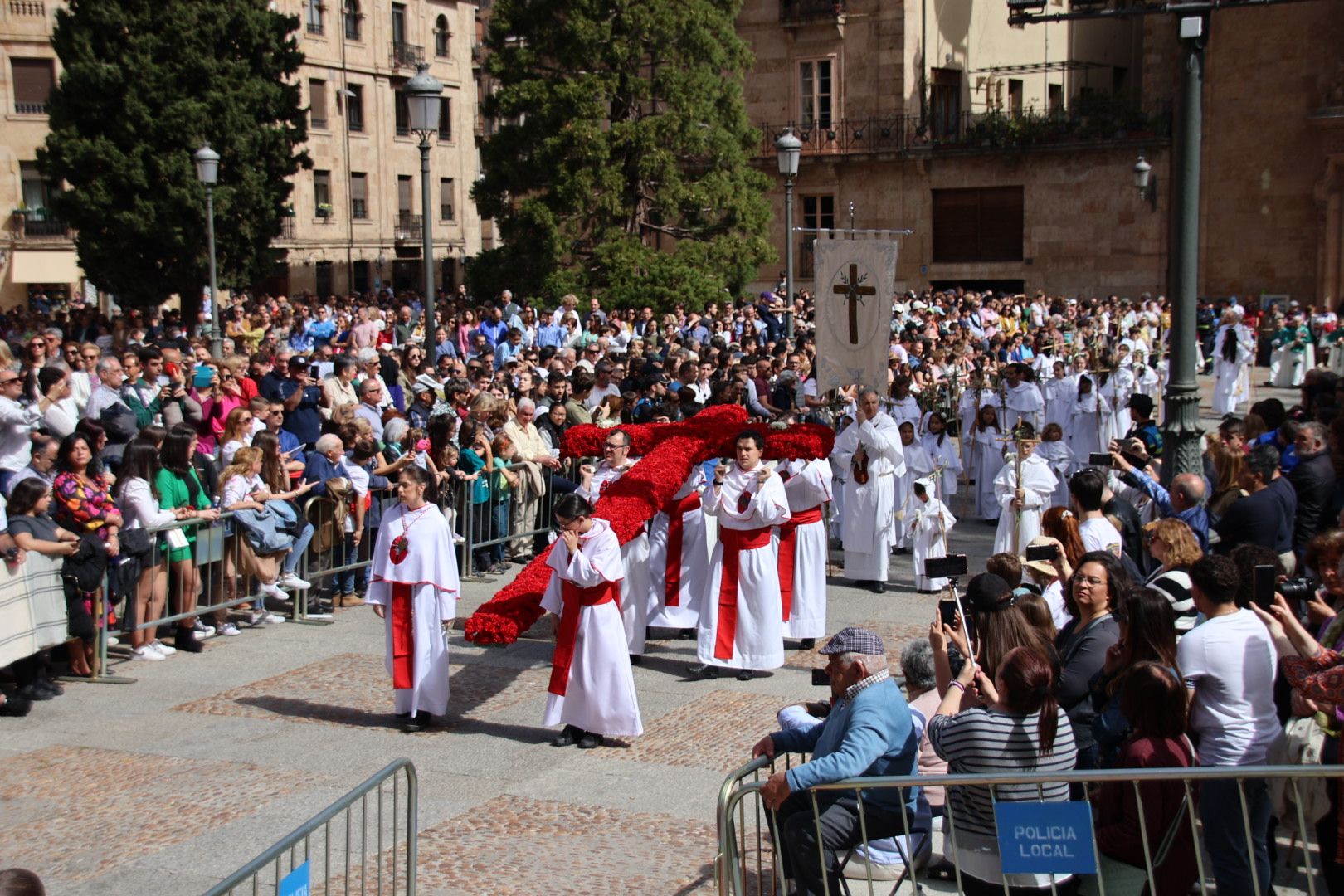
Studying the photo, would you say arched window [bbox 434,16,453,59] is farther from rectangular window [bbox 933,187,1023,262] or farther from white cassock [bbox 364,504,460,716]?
white cassock [bbox 364,504,460,716]

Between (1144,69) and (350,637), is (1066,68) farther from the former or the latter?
(350,637)

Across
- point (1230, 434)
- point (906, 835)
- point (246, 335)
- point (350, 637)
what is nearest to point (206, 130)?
point (246, 335)

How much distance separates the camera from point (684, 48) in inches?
1140

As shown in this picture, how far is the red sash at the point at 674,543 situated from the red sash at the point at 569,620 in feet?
7.97

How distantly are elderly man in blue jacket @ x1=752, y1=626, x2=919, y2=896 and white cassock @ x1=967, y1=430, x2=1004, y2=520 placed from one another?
36.8ft

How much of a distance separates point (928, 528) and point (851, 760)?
796 cm

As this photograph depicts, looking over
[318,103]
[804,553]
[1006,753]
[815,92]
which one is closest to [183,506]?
[804,553]

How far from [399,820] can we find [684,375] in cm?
1045

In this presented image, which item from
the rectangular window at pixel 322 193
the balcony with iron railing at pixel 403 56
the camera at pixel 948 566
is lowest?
the camera at pixel 948 566

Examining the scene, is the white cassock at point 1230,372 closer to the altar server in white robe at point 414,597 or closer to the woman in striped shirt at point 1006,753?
the altar server in white robe at point 414,597

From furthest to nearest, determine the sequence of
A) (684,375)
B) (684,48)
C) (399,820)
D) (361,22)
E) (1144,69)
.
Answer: (361,22)
(1144,69)
(684,48)
(684,375)
(399,820)

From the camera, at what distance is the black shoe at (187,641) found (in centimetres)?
1144

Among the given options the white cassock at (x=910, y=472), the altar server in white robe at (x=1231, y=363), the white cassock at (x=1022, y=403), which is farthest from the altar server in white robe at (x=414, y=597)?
the altar server in white robe at (x=1231, y=363)

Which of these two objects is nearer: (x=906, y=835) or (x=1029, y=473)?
(x=906, y=835)
